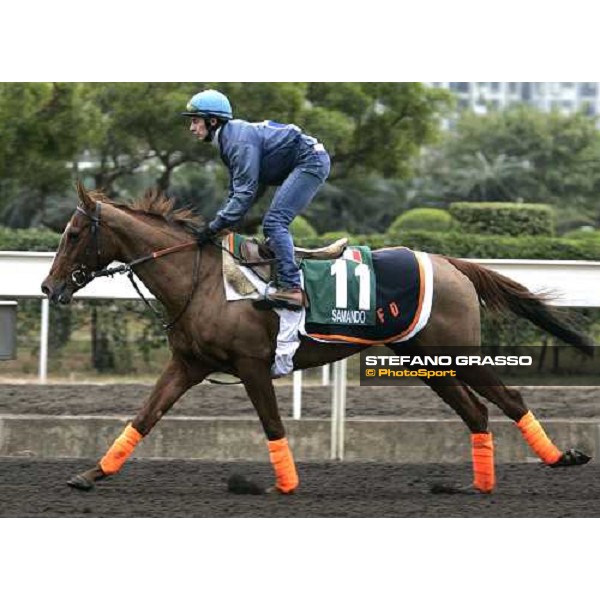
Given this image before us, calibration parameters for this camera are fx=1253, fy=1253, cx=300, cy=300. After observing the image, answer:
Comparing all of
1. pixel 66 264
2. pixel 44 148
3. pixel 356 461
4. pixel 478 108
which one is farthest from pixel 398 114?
pixel 478 108

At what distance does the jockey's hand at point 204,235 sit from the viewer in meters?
7.38

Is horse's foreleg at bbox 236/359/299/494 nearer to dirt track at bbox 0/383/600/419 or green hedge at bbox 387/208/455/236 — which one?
dirt track at bbox 0/383/600/419

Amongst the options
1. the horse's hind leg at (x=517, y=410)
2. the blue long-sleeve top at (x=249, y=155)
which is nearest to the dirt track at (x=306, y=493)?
the horse's hind leg at (x=517, y=410)

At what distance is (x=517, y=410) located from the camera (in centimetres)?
754

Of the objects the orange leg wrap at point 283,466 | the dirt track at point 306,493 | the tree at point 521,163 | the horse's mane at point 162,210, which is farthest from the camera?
the tree at point 521,163

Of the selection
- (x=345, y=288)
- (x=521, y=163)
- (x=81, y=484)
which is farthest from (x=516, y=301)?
(x=521, y=163)

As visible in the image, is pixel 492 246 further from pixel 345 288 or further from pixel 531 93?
pixel 531 93

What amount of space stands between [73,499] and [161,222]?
1.75 meters

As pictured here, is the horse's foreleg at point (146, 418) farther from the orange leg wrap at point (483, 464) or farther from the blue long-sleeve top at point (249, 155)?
Result: the orange leg wrap at point (483, 464)

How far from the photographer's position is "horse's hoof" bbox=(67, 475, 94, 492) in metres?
7.26

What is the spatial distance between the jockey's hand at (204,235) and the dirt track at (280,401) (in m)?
2.33

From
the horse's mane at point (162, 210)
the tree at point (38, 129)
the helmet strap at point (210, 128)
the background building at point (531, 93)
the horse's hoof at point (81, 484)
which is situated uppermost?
the background building at point (531, 93)

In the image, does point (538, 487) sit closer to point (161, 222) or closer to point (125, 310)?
point (161, 222)

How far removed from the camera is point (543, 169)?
35.9 m
